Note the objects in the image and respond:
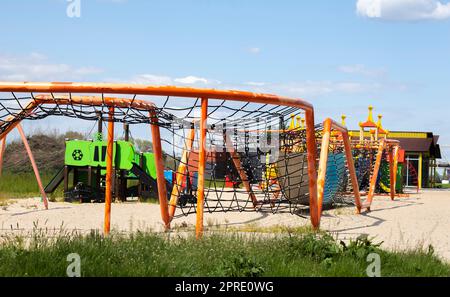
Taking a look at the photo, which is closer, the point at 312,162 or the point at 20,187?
the point at 312,162

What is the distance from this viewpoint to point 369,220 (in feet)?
42.9

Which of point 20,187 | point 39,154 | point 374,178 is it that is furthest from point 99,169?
point 39,154

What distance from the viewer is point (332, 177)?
14.8m

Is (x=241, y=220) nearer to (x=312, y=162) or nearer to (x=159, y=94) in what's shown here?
(x=312, y=162)

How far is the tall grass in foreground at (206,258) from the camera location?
5.84m

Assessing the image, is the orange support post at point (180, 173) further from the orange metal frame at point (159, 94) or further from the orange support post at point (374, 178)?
the orange support post at point (374, 178)

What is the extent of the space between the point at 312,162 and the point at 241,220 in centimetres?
265

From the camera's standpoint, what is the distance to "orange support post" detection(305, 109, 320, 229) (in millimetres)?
10109

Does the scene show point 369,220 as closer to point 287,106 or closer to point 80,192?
point 287,106

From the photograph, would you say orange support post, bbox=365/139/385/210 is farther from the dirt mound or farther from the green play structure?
the dirt mound

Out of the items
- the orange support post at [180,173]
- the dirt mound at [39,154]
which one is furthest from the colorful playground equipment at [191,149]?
the dirt mound at [39,154]

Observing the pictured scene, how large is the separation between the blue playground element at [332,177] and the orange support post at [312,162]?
4169 millimetres

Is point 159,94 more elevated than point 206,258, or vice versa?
point 159,94
